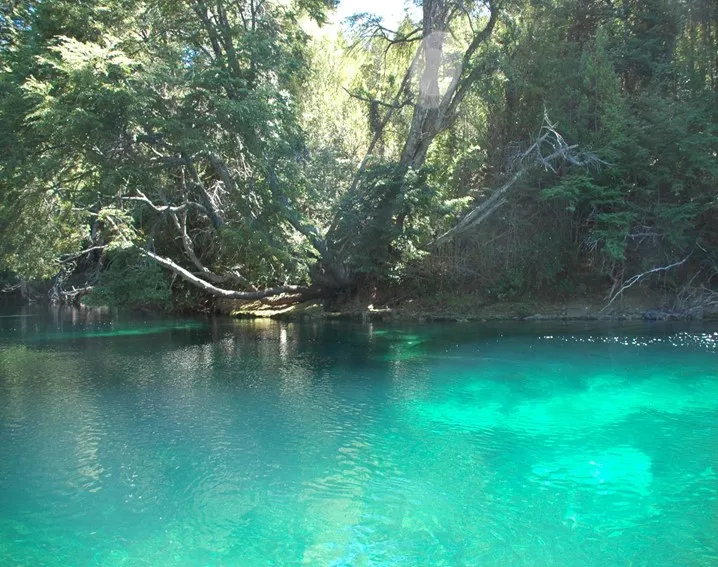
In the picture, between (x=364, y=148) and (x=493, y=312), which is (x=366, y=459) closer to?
(x=493, y=312)

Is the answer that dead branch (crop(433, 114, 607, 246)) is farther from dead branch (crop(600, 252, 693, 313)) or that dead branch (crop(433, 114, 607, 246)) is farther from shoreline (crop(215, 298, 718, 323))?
dead branch (crop(600, 252, 693, 313))

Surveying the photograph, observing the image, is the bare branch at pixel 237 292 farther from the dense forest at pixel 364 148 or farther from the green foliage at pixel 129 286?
the green foliage at pixel 129 286

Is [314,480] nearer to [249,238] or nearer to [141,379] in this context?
[141,379]

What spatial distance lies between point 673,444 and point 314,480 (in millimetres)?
4856

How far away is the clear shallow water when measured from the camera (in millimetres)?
5395

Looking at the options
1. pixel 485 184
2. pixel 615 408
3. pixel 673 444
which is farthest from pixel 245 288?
pixel 673 444

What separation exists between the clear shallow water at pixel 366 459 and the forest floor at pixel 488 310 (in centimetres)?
562

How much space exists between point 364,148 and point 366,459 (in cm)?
1771

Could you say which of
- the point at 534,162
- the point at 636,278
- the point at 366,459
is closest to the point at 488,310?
the point at 636,278

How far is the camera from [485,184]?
2238cm

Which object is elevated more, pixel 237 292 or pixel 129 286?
pixel 129 286

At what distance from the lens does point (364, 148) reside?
76.6 ft

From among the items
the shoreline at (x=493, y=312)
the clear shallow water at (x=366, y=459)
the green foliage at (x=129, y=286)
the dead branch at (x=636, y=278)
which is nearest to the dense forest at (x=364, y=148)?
the green foliage at (x=129, y=286)

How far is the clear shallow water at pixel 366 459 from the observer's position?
5.39 meters
